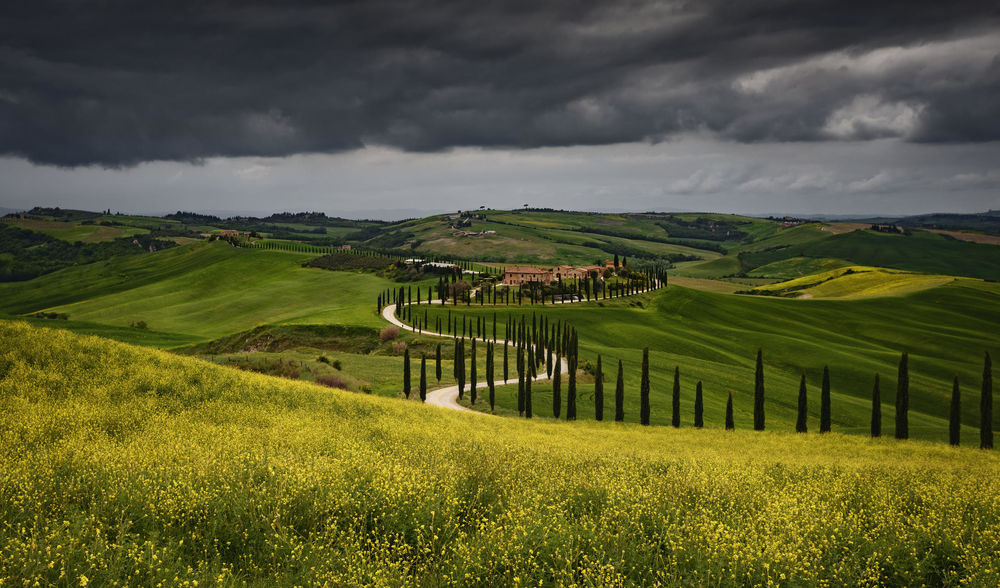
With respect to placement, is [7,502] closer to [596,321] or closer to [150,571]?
[150,571]

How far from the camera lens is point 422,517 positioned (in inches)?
452

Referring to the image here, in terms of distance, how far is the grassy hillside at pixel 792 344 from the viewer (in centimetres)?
7806

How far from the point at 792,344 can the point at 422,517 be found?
407ft

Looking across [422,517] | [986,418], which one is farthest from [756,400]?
[422,517]

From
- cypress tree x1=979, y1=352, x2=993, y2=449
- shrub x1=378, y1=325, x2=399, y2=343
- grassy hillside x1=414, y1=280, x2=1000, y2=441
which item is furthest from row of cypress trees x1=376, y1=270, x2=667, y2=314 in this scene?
cypress tree x1=979, y1=352, x2=993, y2=449

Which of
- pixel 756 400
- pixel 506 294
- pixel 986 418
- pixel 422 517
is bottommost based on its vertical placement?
pixel 756 400

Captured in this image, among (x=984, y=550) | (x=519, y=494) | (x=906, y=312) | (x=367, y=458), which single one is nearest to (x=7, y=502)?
(x=367, y=458)

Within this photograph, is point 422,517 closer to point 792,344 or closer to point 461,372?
point 461,372

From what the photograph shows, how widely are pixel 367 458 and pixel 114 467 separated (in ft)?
20.1

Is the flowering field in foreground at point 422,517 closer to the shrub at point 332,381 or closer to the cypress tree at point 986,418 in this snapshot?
the shrub at point 332,381

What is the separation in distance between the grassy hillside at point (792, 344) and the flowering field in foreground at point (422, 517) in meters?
52.7

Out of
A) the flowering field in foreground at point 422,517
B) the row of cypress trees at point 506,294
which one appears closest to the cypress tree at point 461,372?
the flowering field in foreground at point 422,517

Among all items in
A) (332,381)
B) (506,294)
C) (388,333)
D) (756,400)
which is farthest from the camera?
(506,294)

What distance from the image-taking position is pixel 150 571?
8.34 m
